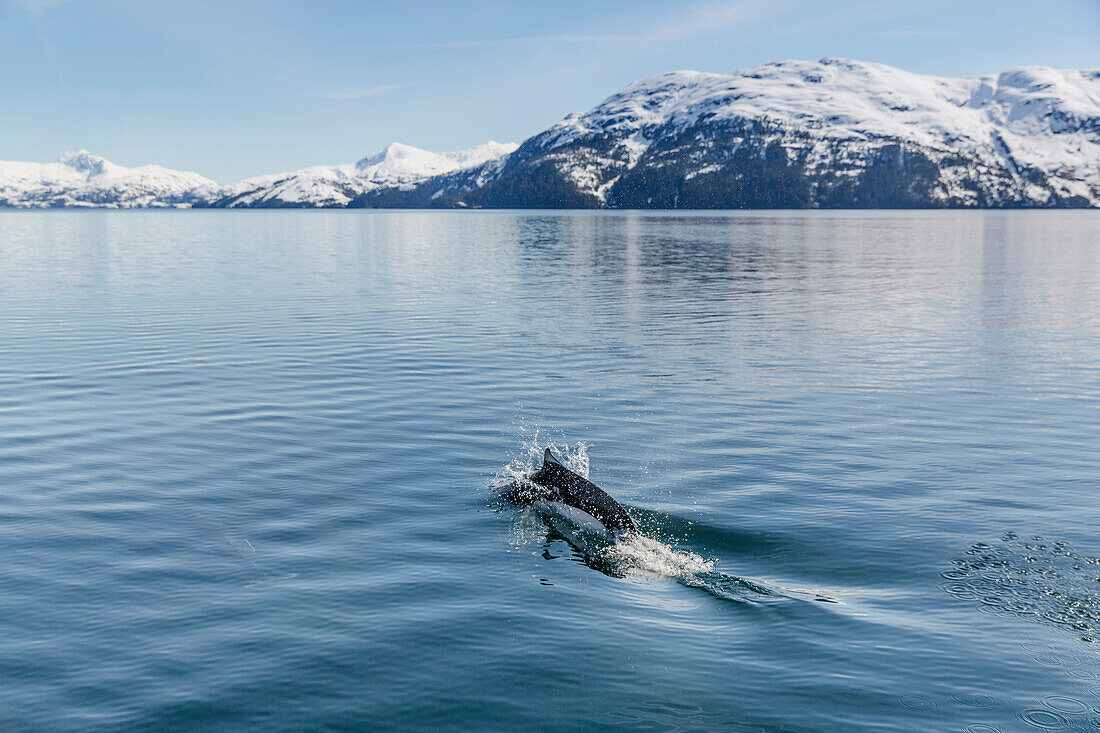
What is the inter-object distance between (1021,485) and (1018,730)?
43.1 feet

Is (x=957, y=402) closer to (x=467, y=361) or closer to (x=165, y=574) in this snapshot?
(x=467, y=361)

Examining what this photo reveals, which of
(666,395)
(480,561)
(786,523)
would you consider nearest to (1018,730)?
(786,523)

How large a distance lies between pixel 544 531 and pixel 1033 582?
1073 centimetres

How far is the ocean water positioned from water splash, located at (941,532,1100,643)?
0.07 meters

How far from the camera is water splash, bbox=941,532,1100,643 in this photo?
15.5m

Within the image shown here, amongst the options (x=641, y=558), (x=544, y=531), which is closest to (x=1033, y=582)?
(x=641, y=558)

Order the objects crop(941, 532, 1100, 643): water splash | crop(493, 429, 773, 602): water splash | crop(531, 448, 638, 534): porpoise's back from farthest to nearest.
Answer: crop(531, 448, 638, 534): porpoise's back → crop(493, 429, 773, 602): water splash → crop(941, 532, 1100, 643): water splash

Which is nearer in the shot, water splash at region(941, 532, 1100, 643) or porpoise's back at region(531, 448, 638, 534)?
water splash at region(941, 532, 1100, 643)

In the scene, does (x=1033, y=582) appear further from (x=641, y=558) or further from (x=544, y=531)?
(x=544, y=531)

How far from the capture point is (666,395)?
3359 centimetres

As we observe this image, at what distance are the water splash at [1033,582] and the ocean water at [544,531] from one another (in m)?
0.07

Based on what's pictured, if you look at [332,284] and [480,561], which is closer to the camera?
[480,561]

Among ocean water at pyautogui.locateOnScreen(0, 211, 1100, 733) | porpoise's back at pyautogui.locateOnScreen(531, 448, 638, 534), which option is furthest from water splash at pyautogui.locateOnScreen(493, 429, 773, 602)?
porpoise's back at pyautogui.locateOnScreen(531, 448, 638, 534)

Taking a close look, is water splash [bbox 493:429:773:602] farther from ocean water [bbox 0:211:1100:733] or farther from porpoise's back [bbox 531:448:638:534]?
porpoise's back [bbox 531:448:638:534]
